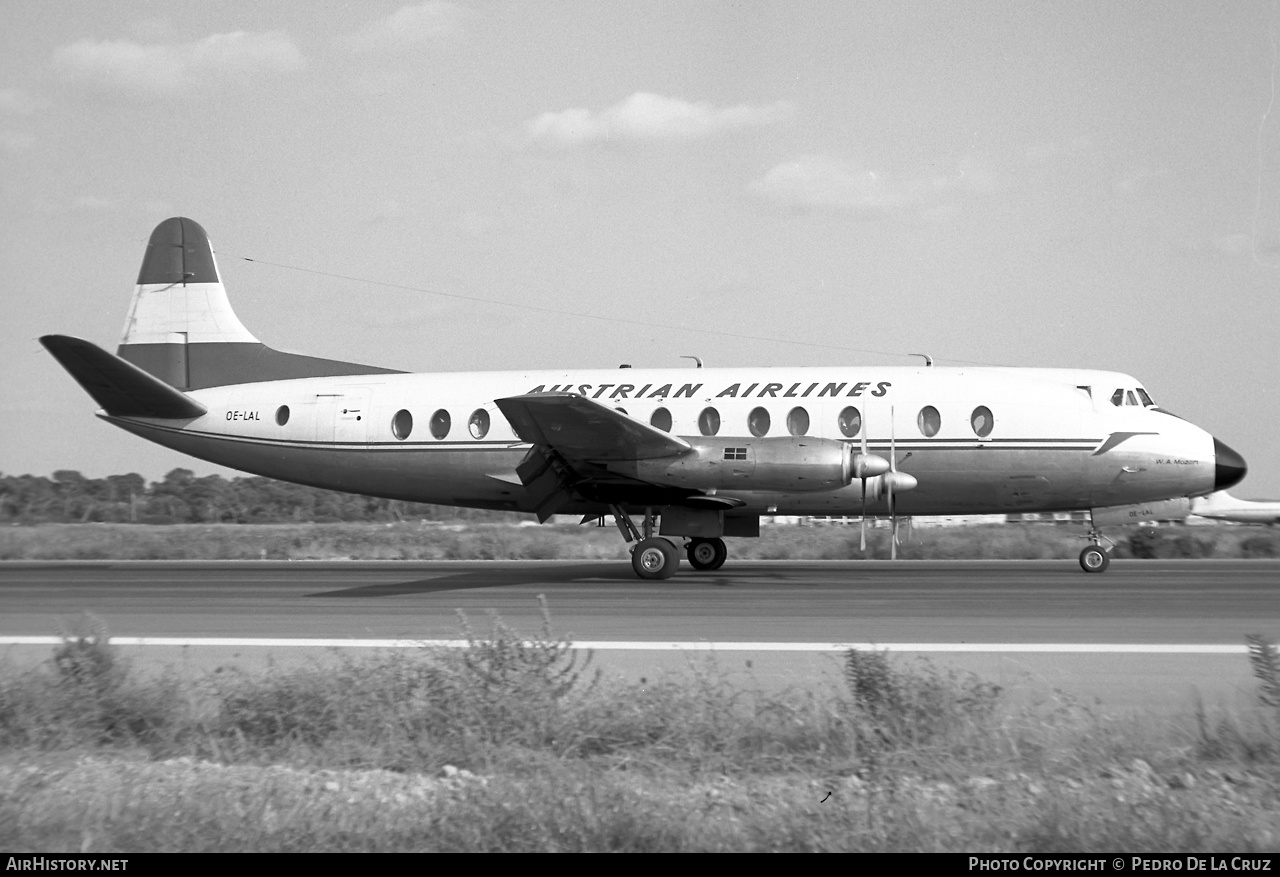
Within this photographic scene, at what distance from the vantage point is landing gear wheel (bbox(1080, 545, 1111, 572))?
61.2 ft

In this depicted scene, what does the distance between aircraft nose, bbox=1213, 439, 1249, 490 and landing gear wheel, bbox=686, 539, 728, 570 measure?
27.9ft

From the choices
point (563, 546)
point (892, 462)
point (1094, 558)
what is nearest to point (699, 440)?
point (892, 462)

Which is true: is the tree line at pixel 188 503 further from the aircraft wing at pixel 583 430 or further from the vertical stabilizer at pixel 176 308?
the aircraft wing at pixel 583 430

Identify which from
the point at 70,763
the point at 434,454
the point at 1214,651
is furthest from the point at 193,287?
the point at 1214,651

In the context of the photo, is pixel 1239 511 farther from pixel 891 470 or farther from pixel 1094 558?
pixel 891 470

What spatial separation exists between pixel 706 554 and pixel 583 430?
4566 mm

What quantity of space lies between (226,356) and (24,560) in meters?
9.10

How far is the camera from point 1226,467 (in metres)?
18.4

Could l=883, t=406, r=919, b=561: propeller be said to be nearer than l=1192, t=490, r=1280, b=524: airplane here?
Yes

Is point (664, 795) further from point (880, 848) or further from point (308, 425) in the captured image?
point (308, 425)

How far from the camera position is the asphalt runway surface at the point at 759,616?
352 inches

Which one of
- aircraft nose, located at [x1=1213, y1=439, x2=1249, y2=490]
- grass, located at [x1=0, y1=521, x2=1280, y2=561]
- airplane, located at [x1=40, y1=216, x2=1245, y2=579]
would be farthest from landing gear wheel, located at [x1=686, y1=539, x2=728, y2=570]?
aircraft nose, located at [x1=1213, y1=439, x2=1249, y2=490]

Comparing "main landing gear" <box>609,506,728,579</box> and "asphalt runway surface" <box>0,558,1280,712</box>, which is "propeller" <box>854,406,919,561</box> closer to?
"asphalt runway surface" <box>0,558,1280,712</box>

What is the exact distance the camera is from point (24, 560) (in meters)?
27.0
